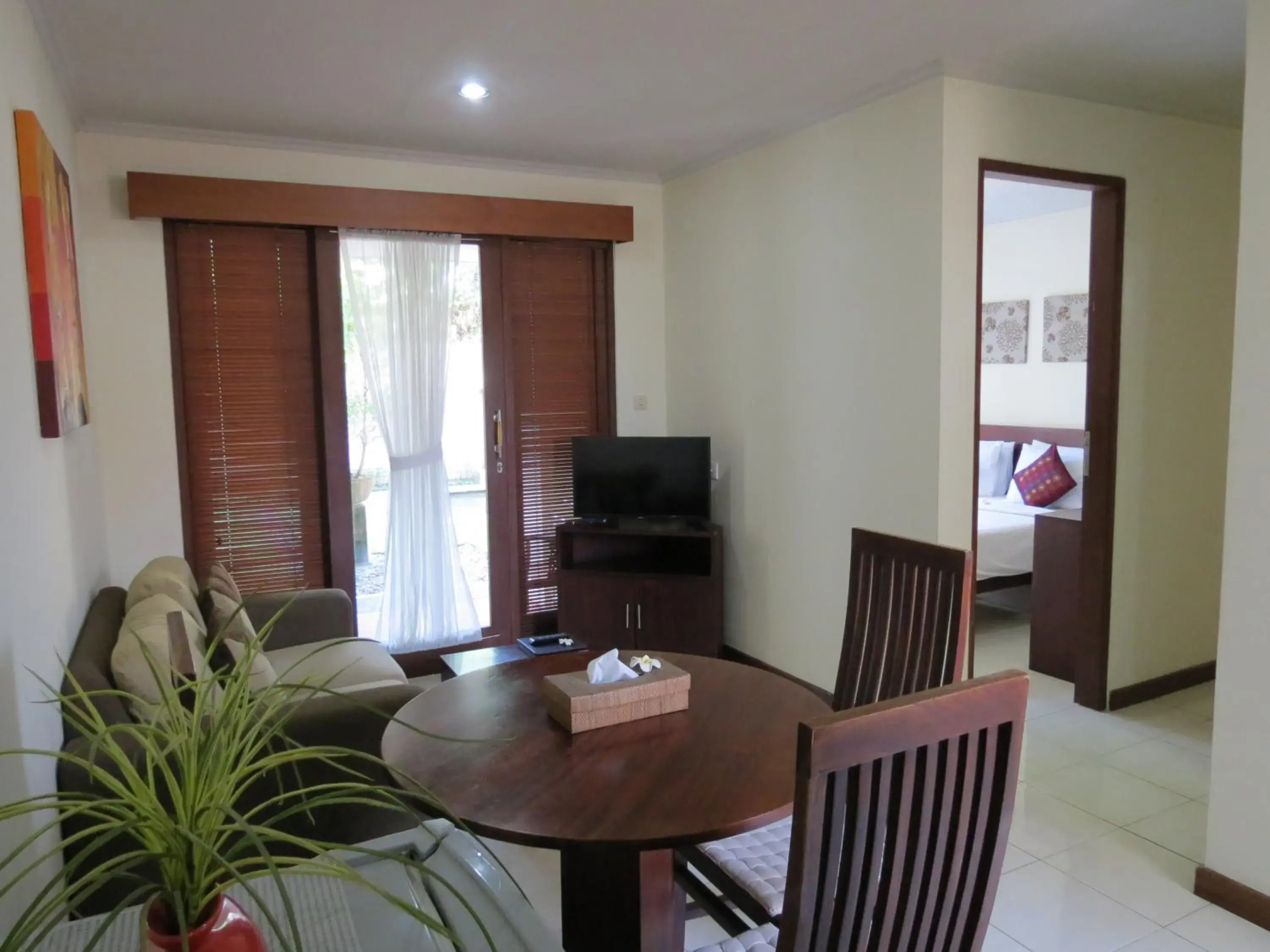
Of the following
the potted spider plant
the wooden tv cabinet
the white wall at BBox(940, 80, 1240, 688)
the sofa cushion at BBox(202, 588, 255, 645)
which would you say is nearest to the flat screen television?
the wooden tv cabinet

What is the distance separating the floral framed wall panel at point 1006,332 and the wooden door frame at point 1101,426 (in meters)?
2.43

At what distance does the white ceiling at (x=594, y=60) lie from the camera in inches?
104

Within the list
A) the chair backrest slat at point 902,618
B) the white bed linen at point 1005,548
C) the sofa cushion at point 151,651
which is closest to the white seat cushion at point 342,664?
the sofa cushion at point 151,651

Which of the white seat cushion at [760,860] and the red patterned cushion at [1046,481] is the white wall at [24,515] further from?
the red patterned cushion at [1046,481]

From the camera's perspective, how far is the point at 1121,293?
12.0 feet

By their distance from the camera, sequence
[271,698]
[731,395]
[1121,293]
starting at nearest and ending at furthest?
[271,698] < [1121,293] < [731,395]

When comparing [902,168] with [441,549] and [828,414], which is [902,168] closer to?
[828,414]

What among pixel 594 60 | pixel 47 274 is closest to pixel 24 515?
pixel 47 274

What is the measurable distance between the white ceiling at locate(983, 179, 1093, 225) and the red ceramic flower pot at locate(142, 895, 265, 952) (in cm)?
502

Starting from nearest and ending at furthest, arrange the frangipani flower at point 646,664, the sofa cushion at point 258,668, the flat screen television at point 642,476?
the frangipani flower at point 646,664
the sofa cushion at point 258,668
the flat screen television at point 642,476

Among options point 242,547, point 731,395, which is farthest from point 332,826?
point 731,395

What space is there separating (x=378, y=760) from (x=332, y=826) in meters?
1.69

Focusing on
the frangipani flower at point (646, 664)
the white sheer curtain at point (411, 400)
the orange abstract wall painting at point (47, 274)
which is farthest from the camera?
the white sheer curtain at point (411, 400)

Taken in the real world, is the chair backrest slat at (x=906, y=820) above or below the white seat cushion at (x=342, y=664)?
above
